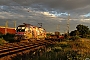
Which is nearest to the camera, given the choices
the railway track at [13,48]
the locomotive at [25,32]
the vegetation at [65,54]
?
the vegetation at [65,54]

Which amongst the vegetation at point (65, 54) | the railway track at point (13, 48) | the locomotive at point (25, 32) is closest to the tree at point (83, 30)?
→ the locomotive at point (25, 32)

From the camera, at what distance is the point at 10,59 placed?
12.5 meters

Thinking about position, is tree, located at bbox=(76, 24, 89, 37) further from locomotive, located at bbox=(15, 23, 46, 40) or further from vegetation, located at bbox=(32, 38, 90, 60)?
vegetation, located at bbox=(32, 38, 90, 60)

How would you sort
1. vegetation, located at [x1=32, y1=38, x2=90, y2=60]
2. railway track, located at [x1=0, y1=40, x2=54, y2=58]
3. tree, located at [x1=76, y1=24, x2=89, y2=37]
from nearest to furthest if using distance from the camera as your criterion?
vegetation, located at [x1=32, y1=38, x2=90, y2=60], railway track, located at [x1=0, y1=40, x2=54, y2=58], tree, located at [x1=76, y1=24, x2=89, y2=37]

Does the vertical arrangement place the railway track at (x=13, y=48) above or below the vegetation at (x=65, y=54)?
below

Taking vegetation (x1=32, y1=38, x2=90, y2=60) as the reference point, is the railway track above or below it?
below

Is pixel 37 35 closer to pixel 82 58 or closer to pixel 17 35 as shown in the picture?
pixel 17 35

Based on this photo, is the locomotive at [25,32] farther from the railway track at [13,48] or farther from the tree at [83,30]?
the tree at [83,30]

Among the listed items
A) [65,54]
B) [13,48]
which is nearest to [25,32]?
[13,48]

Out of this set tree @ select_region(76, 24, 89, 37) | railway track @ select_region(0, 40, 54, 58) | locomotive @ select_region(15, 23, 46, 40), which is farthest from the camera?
tree @ select_region(76, 24, 89, 37)

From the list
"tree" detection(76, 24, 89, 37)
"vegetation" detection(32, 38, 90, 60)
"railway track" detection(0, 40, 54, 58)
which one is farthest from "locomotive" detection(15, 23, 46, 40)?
"tree" detection(76, 24, 89, 37)

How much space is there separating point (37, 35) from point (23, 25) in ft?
14.8

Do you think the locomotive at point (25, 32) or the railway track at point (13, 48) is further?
the locomotive at point (25, 32)

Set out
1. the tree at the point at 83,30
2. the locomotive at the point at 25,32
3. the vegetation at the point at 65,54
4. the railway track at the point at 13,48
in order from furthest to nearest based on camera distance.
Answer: the tree at the point at 83,30
the locomotive at the point at 25,32
the railway track at the point at 13,48
the vegetation at the point at 65,54
